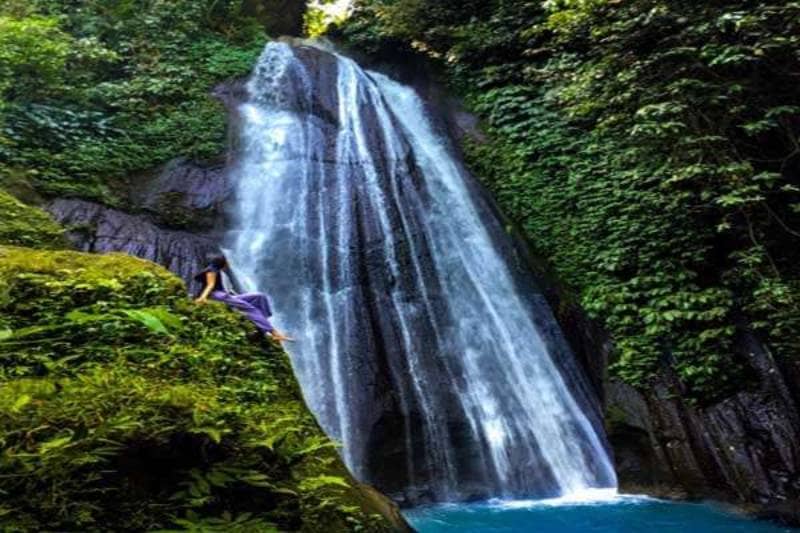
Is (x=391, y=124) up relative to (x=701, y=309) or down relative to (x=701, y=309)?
up

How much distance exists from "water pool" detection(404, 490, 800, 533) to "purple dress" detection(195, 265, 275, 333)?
124 inches

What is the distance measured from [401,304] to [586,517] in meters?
4.57

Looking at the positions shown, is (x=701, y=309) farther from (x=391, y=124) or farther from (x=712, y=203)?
(x=391, y=124)

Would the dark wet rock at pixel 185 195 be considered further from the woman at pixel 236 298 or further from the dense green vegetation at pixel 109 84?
the woman at pixel 236 298

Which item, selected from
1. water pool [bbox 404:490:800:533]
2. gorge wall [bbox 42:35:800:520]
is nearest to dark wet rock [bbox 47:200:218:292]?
gorge wall [bbox 42:35:800:520]

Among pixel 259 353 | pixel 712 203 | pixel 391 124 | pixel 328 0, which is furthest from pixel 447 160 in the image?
pixel 259 353

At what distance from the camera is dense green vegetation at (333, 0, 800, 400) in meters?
8.45

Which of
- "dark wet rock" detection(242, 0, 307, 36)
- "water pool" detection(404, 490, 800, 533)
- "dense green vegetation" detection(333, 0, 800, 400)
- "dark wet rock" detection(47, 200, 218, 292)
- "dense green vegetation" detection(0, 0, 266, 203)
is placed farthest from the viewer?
"dark wet rock" detection(242, 0, 307, 36)

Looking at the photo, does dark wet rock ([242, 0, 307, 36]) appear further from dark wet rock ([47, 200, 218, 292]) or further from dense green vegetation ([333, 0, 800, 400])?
dense green vegetation ([333, 0, 800, 400])

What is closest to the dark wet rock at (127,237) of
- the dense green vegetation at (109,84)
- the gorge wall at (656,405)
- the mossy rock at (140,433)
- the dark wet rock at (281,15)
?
the gorge wall at (656,405)

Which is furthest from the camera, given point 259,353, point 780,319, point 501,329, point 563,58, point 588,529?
point 563,58

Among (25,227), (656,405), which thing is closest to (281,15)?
(25,227)

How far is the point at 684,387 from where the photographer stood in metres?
8.81

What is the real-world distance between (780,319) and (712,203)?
1866 millimetres
